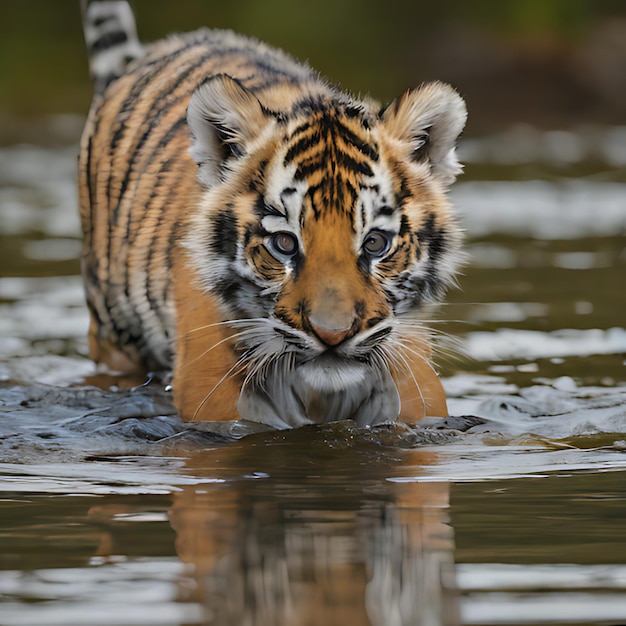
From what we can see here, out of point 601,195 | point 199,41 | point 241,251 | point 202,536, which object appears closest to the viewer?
point 202,536

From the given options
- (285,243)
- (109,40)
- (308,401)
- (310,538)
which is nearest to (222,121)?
(285,243)

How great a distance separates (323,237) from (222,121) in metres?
0.68

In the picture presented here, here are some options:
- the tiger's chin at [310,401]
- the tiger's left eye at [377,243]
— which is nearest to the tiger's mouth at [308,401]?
the tiger's chin at [310,401]

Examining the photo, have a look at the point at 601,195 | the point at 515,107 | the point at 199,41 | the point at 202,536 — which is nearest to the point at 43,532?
Answer: the point at 202,536

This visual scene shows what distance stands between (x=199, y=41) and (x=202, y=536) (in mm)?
3476

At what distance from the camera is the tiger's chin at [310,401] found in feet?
15.0

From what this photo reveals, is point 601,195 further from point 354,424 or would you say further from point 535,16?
point 535,16

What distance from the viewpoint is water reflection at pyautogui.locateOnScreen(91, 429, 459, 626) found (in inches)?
102

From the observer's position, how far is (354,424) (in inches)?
182

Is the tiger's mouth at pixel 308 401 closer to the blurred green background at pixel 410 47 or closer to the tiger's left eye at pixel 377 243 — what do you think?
the tiger's left eye at pixel 377 243

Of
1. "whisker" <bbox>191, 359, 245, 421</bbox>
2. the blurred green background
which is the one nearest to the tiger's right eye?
"whisker" <bbox>191, 359, 245, 421</bbox>

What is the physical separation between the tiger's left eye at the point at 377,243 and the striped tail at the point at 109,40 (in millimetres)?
2696

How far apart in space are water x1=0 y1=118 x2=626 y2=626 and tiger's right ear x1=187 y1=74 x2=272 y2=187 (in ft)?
2.80

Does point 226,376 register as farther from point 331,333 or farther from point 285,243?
point 331,333
